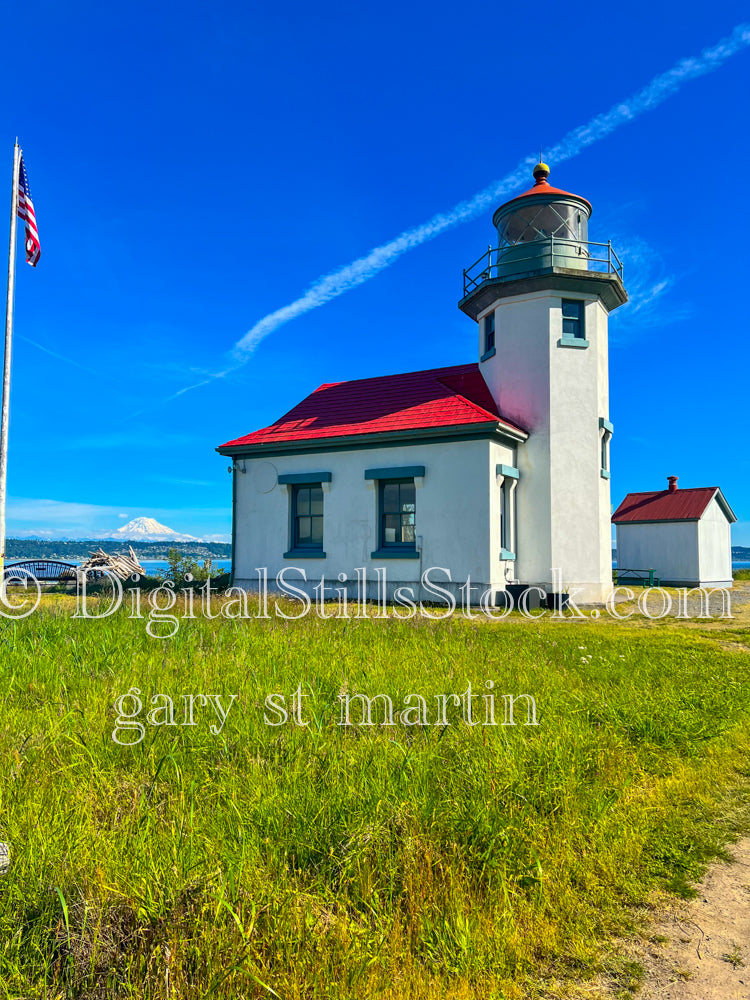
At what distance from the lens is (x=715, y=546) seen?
2892 centimetres

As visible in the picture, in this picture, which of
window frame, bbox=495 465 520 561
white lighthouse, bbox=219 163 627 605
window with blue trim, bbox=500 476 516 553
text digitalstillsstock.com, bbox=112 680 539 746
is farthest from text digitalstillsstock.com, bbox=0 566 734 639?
text digitalstillsstock.com, bbox=112 680 539 746

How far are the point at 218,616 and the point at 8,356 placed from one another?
1338cm

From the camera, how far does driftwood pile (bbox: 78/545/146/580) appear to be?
20.3 meters

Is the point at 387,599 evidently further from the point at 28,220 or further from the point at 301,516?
the point at 28,220

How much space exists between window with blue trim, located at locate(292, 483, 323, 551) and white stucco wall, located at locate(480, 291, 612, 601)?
5598 millimetres

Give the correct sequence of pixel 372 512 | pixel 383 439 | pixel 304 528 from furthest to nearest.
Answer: pixel 304 528 < pixel 372 512 < pixel 383 439

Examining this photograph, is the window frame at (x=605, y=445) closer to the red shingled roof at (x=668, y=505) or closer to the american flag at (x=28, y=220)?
the red shingled roof at (x=668, y=505)

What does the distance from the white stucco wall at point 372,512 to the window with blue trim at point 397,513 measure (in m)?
0.28

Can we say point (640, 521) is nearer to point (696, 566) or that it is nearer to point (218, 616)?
point (696, 566)

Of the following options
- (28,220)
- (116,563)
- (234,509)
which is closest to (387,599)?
(234,509)

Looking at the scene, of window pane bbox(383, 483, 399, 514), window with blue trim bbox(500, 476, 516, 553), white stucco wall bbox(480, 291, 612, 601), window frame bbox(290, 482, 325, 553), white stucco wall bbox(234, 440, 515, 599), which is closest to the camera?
white stucco wall bbox(234, 440, 515, 599)

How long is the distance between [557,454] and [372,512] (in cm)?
515

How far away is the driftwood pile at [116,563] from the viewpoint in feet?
66.5

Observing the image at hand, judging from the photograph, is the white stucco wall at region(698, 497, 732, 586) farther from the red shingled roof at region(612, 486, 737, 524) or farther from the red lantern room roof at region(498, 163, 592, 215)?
the red lantern room roof at region(498, 163, 592, 215)
